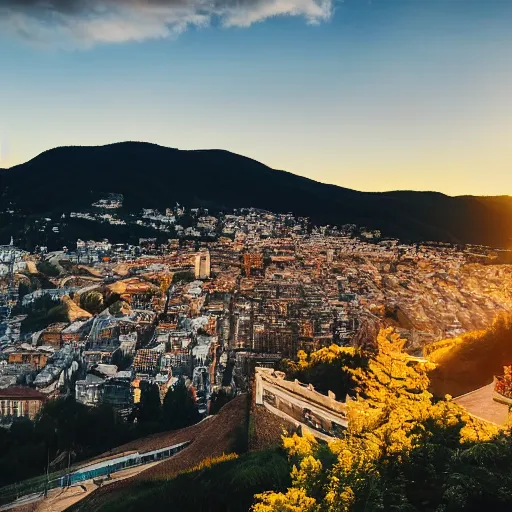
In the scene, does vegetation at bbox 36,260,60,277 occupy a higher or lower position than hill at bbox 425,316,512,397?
lower

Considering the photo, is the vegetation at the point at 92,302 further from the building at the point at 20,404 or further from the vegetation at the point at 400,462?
the vegetation at the point at 400,462

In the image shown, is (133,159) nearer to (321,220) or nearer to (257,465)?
(321,220)

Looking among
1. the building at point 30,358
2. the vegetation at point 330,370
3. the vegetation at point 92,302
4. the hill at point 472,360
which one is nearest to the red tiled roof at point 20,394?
the building at point 30,358

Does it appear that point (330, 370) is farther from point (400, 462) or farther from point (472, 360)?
point (400, 462)

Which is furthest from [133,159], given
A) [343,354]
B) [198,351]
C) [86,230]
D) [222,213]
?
[343,354]

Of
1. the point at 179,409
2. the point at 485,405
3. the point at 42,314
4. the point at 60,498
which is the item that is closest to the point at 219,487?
the point at 485,405

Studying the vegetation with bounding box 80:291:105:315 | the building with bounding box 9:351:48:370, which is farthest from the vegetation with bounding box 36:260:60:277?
the building with bounding box 9:351:48:370

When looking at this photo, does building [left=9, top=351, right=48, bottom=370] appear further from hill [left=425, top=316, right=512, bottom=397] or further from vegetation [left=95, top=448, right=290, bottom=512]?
hill [left=425, top=316, right=512, bottom=397]
